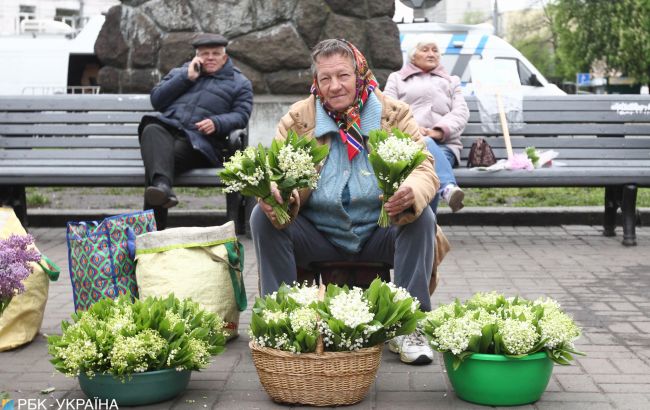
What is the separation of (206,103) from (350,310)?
14.2 ft

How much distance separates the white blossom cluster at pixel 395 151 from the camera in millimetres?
4184

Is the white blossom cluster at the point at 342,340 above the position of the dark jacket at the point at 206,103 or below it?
below

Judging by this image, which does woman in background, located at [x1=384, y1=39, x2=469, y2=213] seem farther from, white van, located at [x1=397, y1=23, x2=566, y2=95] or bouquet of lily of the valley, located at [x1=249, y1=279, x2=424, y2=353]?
white van, located at [x1=397, y1=23, x2=566, y2=95]

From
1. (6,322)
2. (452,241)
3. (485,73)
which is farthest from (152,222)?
(485,73)

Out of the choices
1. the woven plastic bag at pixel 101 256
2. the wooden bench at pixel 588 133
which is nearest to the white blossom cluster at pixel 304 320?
the woven plastic bag at pixel 101 256

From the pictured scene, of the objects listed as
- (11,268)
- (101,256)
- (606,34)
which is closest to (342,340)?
(11,268)

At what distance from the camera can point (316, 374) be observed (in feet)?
12.9

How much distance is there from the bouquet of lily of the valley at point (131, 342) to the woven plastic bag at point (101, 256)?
0.77m

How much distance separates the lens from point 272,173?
4.25 metres

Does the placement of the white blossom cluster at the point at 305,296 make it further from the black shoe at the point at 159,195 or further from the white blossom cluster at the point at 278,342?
the black shoe at the point at 159,195

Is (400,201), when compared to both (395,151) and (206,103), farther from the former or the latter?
(206,103)

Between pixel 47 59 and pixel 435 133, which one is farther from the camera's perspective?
pixel 47 59

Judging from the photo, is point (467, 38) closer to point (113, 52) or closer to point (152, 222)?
point (113, 52)

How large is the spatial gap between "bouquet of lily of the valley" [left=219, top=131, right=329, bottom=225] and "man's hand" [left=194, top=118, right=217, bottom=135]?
139 inches
